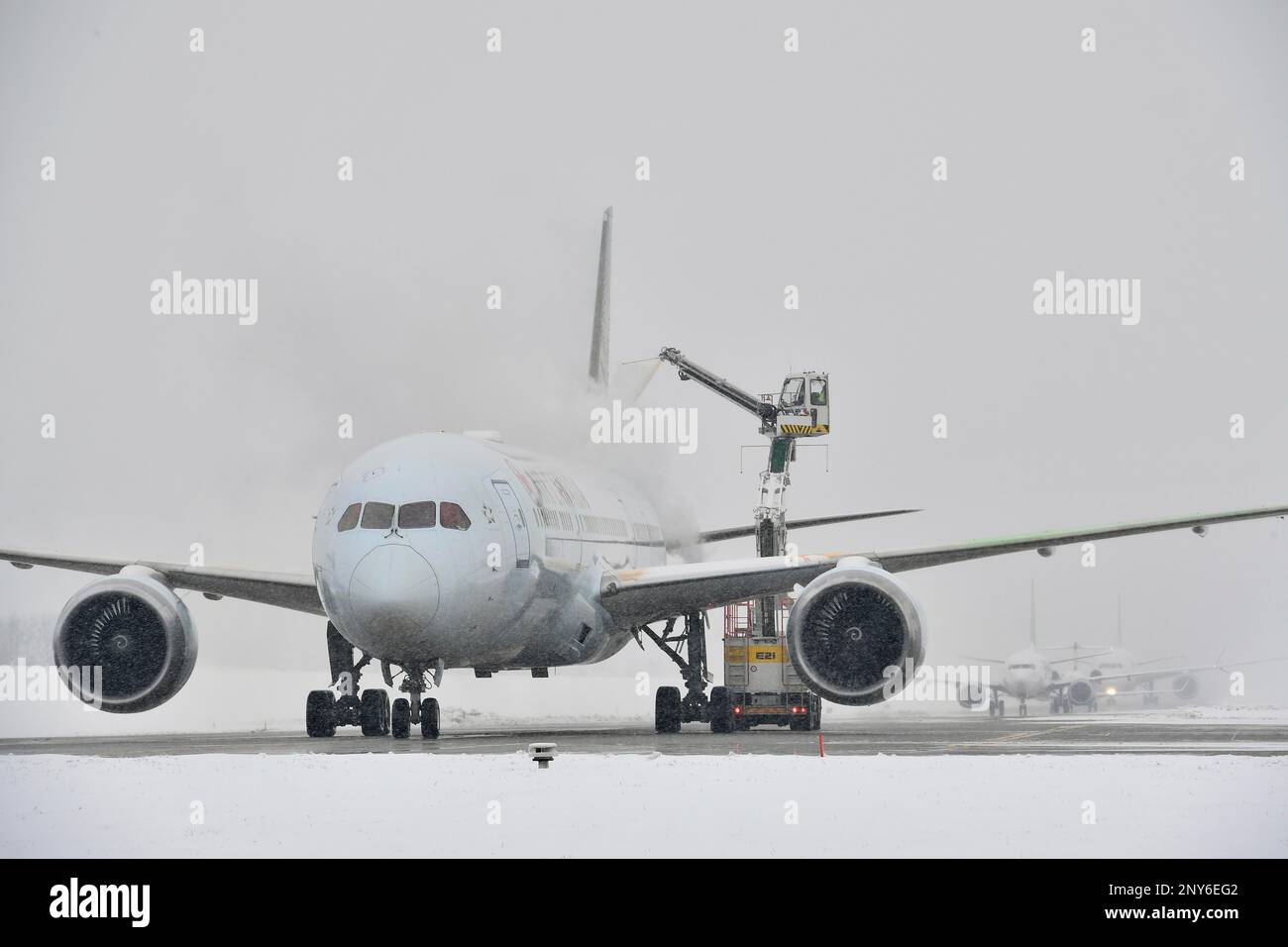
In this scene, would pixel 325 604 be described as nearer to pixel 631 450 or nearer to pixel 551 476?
pixel 551 476

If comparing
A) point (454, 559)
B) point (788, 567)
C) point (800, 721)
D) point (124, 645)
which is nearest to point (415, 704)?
point (454, 559)

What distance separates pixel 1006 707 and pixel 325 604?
5709 cm

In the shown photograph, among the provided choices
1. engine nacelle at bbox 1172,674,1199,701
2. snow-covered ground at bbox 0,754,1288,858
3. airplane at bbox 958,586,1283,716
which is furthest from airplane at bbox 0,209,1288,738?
engine nacelle at bbox 1172,674,1199,701

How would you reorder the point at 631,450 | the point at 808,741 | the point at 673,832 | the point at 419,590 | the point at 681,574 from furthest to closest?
the point at 631,450 < the point at 681,574 < the point at 808,741 < the point at 419,590 < the point at 673,832

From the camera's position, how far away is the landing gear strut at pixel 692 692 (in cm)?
3055

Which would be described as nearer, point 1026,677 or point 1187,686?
point 1026,677

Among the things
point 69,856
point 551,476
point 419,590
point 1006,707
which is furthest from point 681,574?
point 1006,707

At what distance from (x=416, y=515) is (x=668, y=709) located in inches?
362

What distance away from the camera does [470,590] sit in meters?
23.0

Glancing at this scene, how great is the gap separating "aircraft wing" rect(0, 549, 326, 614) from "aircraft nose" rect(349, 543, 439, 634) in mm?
4403

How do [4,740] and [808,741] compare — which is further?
[4,740]

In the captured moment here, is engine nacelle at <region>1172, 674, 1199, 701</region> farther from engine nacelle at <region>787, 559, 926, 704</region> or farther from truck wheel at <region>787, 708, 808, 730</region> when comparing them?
engine nacelle at <region>787, 559, 926, 704</region>

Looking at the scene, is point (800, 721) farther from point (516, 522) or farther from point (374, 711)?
point (516, 522)

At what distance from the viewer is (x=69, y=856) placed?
1301cm
